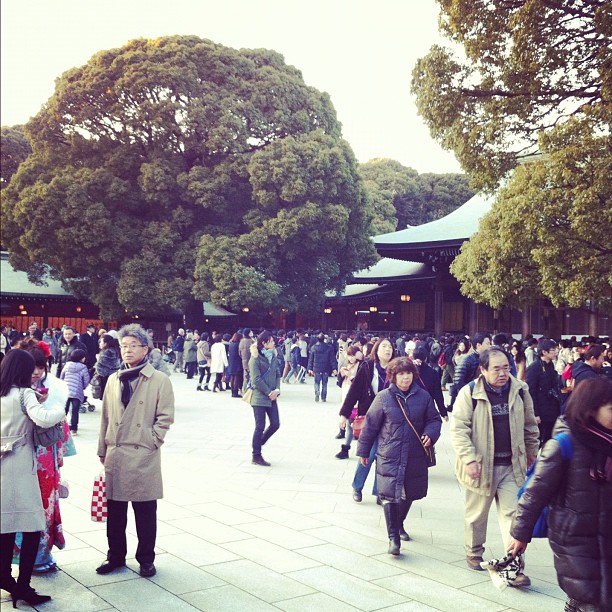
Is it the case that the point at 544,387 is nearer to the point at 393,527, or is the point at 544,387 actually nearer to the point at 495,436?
the point at 495,436

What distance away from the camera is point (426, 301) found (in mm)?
30594

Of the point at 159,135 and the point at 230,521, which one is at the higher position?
the point at 159,135

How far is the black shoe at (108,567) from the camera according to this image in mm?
4312

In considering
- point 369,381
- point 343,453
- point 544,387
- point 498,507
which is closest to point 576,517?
point 498,507

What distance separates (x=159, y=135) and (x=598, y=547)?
2580 cm

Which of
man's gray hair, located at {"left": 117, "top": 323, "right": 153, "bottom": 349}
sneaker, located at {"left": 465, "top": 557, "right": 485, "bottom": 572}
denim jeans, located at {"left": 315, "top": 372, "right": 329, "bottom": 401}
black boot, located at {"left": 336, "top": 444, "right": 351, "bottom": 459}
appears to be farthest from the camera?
denim jeans, located at {"left": 315, "top": 372, "right": 329, "bottom": 401}

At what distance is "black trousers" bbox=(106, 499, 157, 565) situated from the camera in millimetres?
4340

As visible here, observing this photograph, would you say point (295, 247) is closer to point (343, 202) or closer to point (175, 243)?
point (343, 202)

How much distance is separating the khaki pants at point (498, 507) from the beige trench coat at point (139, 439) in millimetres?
2159

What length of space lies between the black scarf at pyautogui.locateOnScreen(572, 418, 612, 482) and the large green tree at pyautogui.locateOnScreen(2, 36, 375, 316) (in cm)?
Answer: 2145

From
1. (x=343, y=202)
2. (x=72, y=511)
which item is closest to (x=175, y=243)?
(x=343, y=202)

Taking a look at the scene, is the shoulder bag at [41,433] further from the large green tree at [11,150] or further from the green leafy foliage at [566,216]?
the large green tree at [11,150]

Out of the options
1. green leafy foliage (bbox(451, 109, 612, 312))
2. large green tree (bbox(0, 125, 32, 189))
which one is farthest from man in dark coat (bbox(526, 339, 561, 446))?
large green tree (bbox(0, 125, 32, 189))

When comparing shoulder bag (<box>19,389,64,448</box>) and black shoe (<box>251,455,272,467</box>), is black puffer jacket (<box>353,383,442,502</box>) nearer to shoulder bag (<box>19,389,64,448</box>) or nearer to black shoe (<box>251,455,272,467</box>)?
shoulder bag (<box>19,389,64,448</box>)
